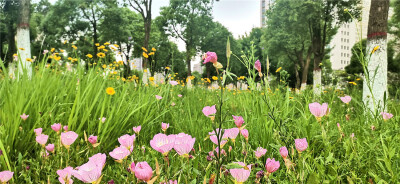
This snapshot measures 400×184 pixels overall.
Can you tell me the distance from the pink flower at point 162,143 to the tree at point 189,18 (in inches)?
871

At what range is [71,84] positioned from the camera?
8.02 feet

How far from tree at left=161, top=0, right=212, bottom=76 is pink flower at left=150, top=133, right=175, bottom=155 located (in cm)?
2212

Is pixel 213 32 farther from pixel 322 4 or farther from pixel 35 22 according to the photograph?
pixel 35 22

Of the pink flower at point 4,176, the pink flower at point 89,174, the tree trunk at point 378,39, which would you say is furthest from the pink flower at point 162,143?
the tree trunk at point 378,39

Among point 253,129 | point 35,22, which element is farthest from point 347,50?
point 253,129

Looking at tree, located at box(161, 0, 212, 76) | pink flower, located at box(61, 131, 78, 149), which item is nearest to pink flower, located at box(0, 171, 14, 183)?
pink flower, located at box(61, 131, 78, 149)

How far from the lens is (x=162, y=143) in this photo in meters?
0.75

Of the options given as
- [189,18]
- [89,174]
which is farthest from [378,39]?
[189,18]

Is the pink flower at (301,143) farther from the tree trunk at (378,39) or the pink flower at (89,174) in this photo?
the tree trunk at (378,39)

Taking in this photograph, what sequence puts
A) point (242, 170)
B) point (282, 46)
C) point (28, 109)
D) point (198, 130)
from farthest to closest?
point (282, 46) → point (198, 130) → point (28, 109) → point (242, 170)

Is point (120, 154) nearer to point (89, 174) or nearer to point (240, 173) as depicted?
point (89, 174)

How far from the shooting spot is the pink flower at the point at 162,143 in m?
0.68

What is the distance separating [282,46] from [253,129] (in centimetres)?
2059

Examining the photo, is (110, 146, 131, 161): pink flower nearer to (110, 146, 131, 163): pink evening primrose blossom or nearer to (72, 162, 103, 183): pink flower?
(110, 146, 131, 163): pink evening primrose blossom
